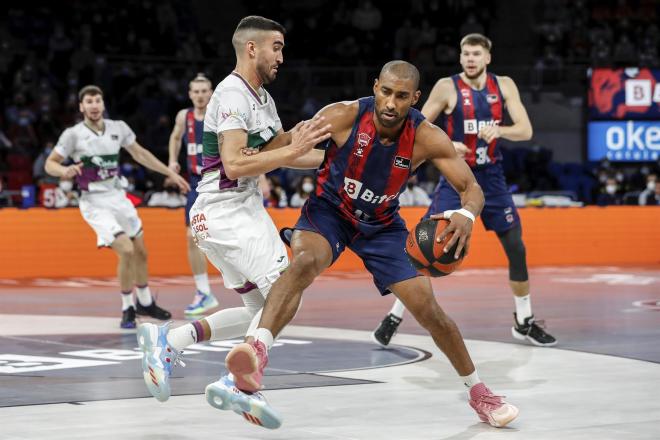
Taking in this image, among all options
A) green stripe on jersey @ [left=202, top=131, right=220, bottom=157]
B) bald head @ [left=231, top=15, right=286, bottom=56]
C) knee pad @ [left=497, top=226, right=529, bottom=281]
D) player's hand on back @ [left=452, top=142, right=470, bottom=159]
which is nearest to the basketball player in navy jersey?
green stripe on jersey @ [left=202, top=131, right=220, bottom=157]

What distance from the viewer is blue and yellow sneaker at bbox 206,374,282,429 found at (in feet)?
19.1

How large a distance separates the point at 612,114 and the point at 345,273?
1103 cm

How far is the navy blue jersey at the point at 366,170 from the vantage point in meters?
6.67

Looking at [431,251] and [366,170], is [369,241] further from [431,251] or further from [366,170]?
[431,251]

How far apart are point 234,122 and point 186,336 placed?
4.36ft

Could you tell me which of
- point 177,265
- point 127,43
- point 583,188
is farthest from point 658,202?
point 127,43

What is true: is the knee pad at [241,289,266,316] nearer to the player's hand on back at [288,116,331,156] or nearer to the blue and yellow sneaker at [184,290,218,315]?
the player's hand on back at [288,116,331,156]

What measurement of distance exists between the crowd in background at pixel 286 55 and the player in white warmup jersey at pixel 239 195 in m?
12.9

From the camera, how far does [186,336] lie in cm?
710

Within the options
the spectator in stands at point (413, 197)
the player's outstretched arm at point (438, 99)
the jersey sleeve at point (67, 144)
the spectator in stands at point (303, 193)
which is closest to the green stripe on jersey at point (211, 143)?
the player's outstretched arm at point (438, 99)

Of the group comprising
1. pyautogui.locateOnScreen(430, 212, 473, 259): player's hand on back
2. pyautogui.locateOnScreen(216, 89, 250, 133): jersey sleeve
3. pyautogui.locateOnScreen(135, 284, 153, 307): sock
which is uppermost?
pyautogui.locateOnScreen(216, 89, 250, 133): jersey sleeve

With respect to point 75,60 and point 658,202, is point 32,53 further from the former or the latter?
point 658,202

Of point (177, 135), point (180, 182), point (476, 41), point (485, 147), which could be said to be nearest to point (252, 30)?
point (476, 41)

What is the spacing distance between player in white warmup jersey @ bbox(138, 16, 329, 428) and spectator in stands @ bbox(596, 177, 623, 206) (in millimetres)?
17392
